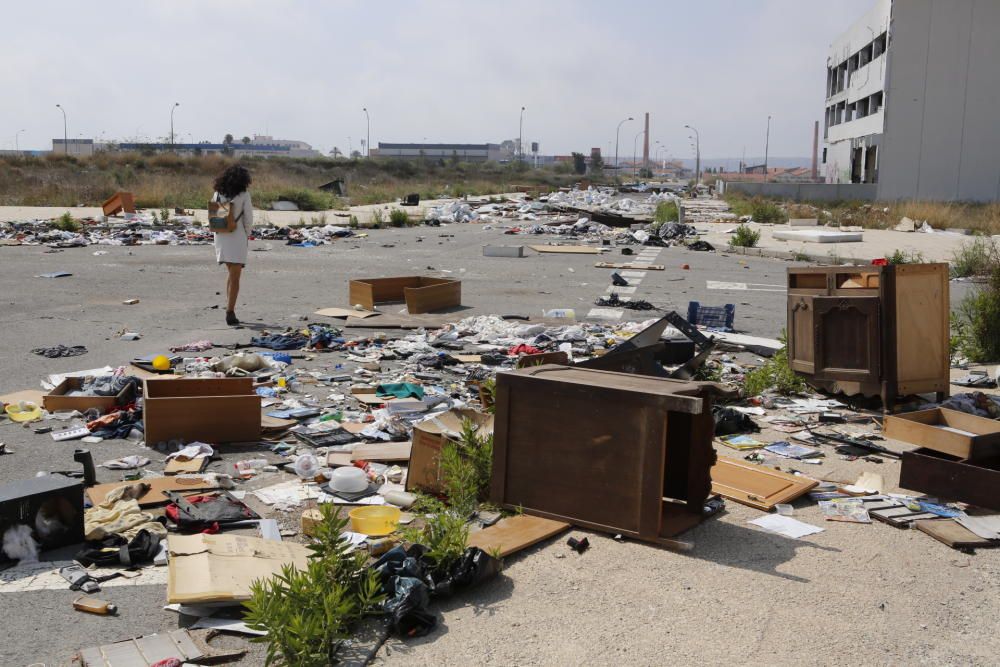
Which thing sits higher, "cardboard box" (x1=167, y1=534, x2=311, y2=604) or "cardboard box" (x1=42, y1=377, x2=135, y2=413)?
"cardboard box" (x1=42, y1=377, x2=135, y2=413)

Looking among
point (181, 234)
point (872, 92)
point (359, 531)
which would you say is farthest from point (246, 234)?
point (872, 92)

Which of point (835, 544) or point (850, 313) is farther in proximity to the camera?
point (850, 313)

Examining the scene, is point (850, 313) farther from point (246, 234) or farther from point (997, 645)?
point (246, 234)

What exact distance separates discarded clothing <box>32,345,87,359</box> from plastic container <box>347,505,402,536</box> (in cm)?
553

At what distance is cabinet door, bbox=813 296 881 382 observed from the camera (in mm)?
6988

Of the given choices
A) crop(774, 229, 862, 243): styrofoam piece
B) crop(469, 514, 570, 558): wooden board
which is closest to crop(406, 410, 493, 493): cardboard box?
crop(469, 514, 570, 558): wooden board

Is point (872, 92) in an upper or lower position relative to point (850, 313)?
upper

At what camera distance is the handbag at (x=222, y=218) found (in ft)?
34.6

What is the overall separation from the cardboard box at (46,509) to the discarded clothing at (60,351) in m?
5.02

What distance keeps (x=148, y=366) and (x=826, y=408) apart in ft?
20.0

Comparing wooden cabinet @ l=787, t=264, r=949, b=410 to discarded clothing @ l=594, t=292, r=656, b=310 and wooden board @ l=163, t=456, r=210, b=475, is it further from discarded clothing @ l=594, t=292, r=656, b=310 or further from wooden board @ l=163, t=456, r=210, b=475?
discarded clothing @ l=594, t=292, r=656, b=310

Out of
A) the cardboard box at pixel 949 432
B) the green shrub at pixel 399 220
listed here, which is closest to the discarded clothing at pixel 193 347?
the cardboard box at pixel 949 432

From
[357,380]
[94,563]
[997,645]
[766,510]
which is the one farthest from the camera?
[357,380]

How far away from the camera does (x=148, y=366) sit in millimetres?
8320
